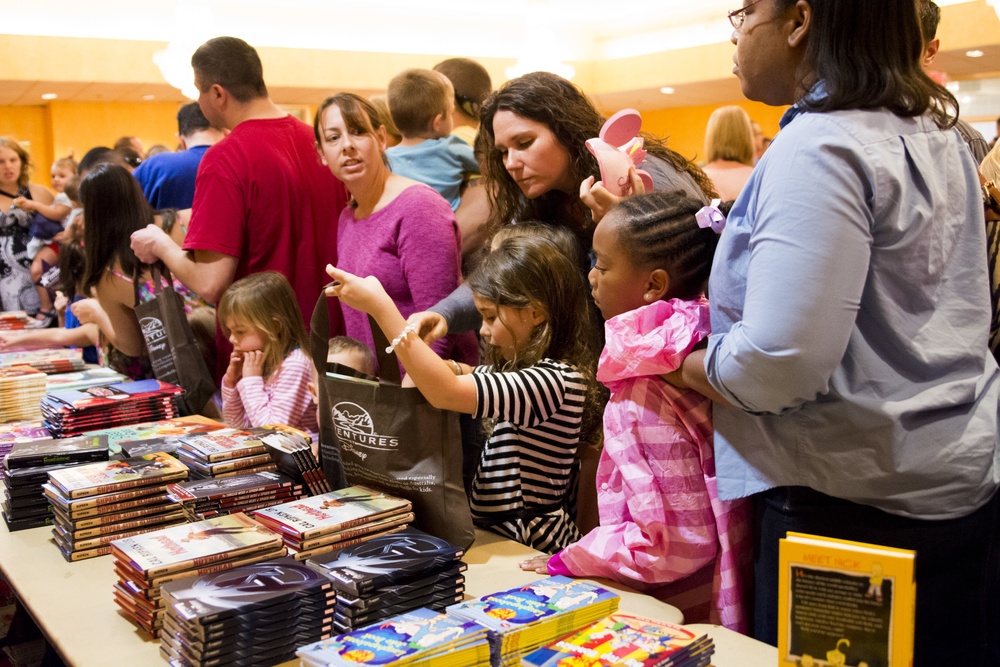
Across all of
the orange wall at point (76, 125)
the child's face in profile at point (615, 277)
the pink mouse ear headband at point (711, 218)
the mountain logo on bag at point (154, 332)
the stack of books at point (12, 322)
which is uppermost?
the orange wall at point (76, 125)

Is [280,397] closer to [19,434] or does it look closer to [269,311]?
[269,311]

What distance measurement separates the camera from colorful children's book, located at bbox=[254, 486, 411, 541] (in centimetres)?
177

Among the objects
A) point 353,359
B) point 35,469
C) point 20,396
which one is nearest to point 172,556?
point 35,469

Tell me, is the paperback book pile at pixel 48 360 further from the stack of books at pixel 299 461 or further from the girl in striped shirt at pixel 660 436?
the girl in striped shirt at pixel 660 436

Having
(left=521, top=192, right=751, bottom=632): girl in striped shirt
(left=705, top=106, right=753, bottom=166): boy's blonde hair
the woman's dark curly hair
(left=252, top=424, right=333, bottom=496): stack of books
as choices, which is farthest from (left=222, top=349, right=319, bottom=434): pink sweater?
(left=705, top=106, right=753, bottom=166): boy's blonde hair

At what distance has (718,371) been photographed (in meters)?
1.42

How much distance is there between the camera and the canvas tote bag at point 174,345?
10.2ft

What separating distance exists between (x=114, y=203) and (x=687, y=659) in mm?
2905

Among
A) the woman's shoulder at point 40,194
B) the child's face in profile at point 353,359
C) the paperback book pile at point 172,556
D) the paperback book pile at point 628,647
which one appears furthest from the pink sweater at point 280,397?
the woman's shoulder at point 40,194

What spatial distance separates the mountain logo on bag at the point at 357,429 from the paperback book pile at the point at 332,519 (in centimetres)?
11

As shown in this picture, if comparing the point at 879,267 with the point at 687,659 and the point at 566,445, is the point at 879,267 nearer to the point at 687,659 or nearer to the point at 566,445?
the point at 687,659

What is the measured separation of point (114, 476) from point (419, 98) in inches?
73.7

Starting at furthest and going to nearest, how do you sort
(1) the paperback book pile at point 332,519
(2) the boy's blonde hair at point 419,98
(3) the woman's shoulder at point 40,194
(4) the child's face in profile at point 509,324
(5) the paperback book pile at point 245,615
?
(3) the woman's shoulder at point 40,194
(2) the boy's blonde hair at point 419,98
(4) the child's face in profile at point 509,324
(1) the paperback book pile at point 332,519
(5) the paperback book pile at point 245,615

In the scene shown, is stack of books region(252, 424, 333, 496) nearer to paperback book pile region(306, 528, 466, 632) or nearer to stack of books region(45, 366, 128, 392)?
paperback book pile region(306, 528, 466, 632)
